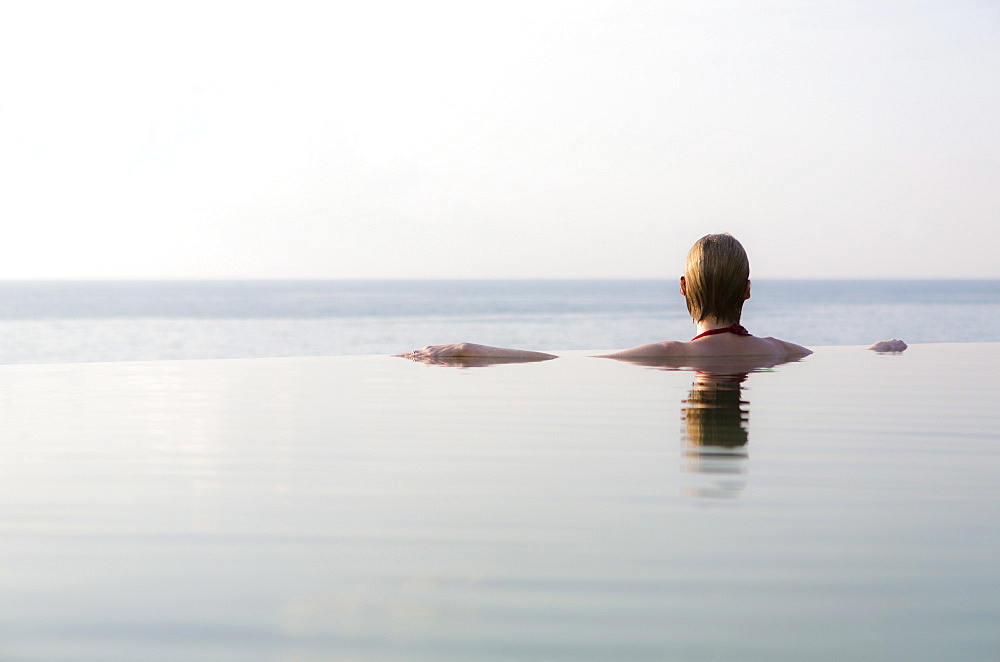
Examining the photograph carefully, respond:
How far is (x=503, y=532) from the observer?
2434mm

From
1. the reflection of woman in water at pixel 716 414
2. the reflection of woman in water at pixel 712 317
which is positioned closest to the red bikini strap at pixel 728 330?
the reflection of woman in water at pixel 712 317

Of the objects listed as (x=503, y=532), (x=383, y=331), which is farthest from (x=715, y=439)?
(x=383, y=331)

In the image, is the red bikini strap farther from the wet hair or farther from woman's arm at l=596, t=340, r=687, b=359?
woman's arm at l=596, t=340, r=687, b=359

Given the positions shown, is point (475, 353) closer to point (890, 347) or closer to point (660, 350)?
point (660, 350)

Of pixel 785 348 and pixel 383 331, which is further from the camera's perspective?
pixel 383 331

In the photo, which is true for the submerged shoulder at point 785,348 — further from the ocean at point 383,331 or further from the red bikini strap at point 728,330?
the ocean at point 383,331

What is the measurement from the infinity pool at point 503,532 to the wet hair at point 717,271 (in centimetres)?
187

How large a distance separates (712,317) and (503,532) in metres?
5.15

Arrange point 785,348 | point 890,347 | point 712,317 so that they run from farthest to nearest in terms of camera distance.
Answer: point 890,347 < point 785,348 < point 712,317

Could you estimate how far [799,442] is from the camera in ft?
12.7

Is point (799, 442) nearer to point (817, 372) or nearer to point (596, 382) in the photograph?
point (596, 382)

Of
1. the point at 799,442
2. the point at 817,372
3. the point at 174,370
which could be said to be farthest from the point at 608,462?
the point at 174,370

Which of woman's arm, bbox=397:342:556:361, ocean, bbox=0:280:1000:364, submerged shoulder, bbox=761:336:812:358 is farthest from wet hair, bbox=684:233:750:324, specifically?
ocean, bbox=0:280:1000:364

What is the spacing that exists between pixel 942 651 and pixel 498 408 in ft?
11.3
